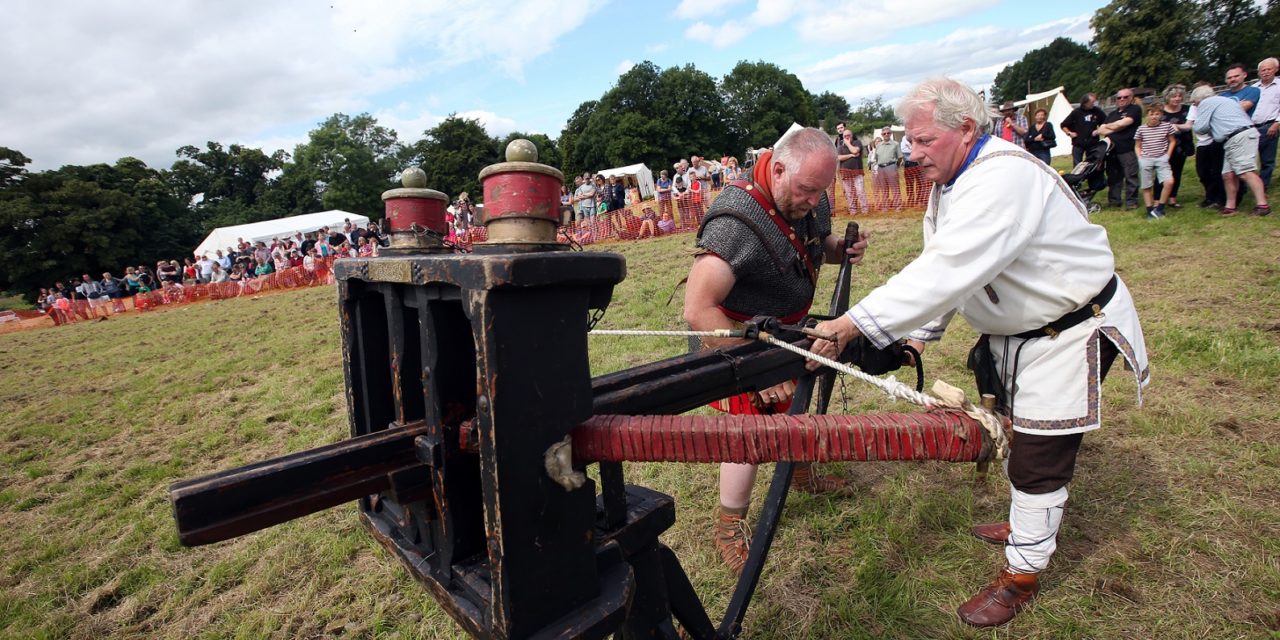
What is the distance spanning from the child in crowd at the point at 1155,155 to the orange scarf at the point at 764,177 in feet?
29.8

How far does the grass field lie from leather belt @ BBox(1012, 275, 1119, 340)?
117 centimetres

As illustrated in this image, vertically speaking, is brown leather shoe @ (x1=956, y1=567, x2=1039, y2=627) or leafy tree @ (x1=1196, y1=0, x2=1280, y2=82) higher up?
leafy tree @ (x1=1196, y1=0, x2=1280, y2=82)

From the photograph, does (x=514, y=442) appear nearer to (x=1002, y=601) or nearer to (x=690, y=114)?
(x=1002, y=601)

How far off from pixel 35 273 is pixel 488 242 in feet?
176

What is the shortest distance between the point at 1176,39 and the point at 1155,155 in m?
53.1

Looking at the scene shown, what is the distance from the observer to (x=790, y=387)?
2.77 m

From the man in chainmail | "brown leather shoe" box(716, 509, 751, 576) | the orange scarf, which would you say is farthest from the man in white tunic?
"brown leather shoe" box(716, 509, 751, 576)

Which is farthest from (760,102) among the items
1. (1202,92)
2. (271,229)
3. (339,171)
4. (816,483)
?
(816,483)

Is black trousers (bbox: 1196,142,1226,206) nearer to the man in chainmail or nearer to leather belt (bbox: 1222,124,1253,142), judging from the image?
leather belt (bbox: 1222,124,1253,142)

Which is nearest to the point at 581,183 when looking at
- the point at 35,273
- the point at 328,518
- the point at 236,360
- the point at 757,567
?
the point at 236,360

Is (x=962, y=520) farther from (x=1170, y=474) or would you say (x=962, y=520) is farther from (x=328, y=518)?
(x=328, y=518)

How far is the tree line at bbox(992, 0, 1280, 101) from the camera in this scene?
44812 millimetres

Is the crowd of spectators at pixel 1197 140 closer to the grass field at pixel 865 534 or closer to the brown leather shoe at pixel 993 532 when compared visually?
the grass field at pixel 865 534

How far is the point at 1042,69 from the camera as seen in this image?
316 feet
